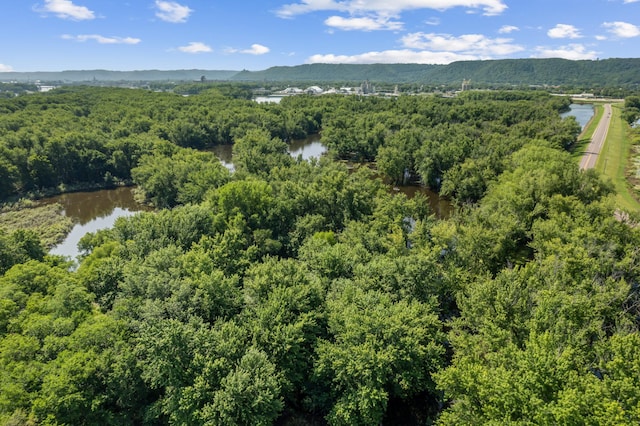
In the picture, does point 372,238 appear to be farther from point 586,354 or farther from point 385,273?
point 586,354

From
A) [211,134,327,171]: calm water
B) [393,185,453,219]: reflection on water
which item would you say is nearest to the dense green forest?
[393,185,453,219]: reflection on water

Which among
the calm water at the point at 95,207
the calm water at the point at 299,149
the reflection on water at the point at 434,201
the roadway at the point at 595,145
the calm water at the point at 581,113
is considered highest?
the calm water at the point at 581,113

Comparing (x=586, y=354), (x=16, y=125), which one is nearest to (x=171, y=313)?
(x=586, y=354)

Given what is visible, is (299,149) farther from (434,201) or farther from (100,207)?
(100,207)

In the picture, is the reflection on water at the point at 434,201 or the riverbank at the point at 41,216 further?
the reflection on water at the point at 434,201

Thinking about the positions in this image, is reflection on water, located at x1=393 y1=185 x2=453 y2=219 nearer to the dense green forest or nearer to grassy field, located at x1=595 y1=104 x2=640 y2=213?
the dense green forest

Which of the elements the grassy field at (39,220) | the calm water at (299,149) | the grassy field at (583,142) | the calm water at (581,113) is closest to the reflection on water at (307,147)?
the calm water at (299,149)

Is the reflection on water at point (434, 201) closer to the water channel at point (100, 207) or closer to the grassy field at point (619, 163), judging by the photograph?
the water channel at point (100, 207)
